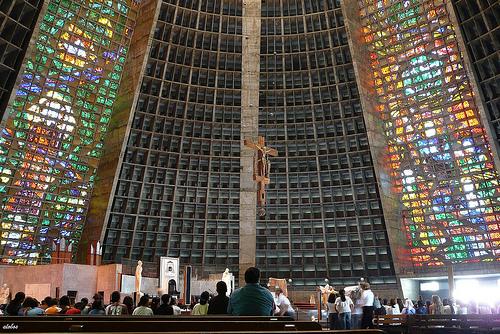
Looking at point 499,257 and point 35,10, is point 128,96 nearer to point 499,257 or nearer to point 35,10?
point 35,10

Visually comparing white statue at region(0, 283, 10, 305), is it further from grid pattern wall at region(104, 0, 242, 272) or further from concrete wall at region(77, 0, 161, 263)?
grid pattern wall at region(104, 0, 242, 272)

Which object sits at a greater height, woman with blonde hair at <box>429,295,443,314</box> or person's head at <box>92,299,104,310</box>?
woman with blonde hair at <box>429,295,443,314</box>

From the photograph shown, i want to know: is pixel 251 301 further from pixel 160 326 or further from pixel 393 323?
pixel 393 323

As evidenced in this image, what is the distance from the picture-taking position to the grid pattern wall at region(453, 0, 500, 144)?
19984mm

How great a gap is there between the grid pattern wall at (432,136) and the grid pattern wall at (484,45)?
1064 mm

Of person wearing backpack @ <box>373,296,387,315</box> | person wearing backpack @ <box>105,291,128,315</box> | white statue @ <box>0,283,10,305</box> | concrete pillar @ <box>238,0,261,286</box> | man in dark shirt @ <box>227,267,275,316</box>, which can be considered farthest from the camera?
concrete pillar @ <box>238,0,261,286</box>

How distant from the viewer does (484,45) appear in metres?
20.5

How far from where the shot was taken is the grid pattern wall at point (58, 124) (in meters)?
21.2

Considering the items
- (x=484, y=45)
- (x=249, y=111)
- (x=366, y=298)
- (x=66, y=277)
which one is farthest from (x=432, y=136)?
(x=66, y=277)

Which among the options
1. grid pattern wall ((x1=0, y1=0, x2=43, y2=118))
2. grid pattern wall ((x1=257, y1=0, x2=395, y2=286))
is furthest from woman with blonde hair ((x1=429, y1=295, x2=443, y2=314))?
grid pattern wall ((x1=0, y1=0, x2=43, y2=118))

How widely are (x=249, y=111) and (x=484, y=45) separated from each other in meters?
11.7

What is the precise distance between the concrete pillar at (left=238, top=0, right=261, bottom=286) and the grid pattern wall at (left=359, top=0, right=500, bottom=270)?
5968 millimetres

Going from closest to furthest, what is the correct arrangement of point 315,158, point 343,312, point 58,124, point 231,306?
point 231,306 → point 343,312 → point 58,124 → point 315,158

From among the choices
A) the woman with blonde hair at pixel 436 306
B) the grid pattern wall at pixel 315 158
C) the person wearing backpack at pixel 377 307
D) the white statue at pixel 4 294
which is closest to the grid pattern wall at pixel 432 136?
the grid pattern wall at pixel 315 158
